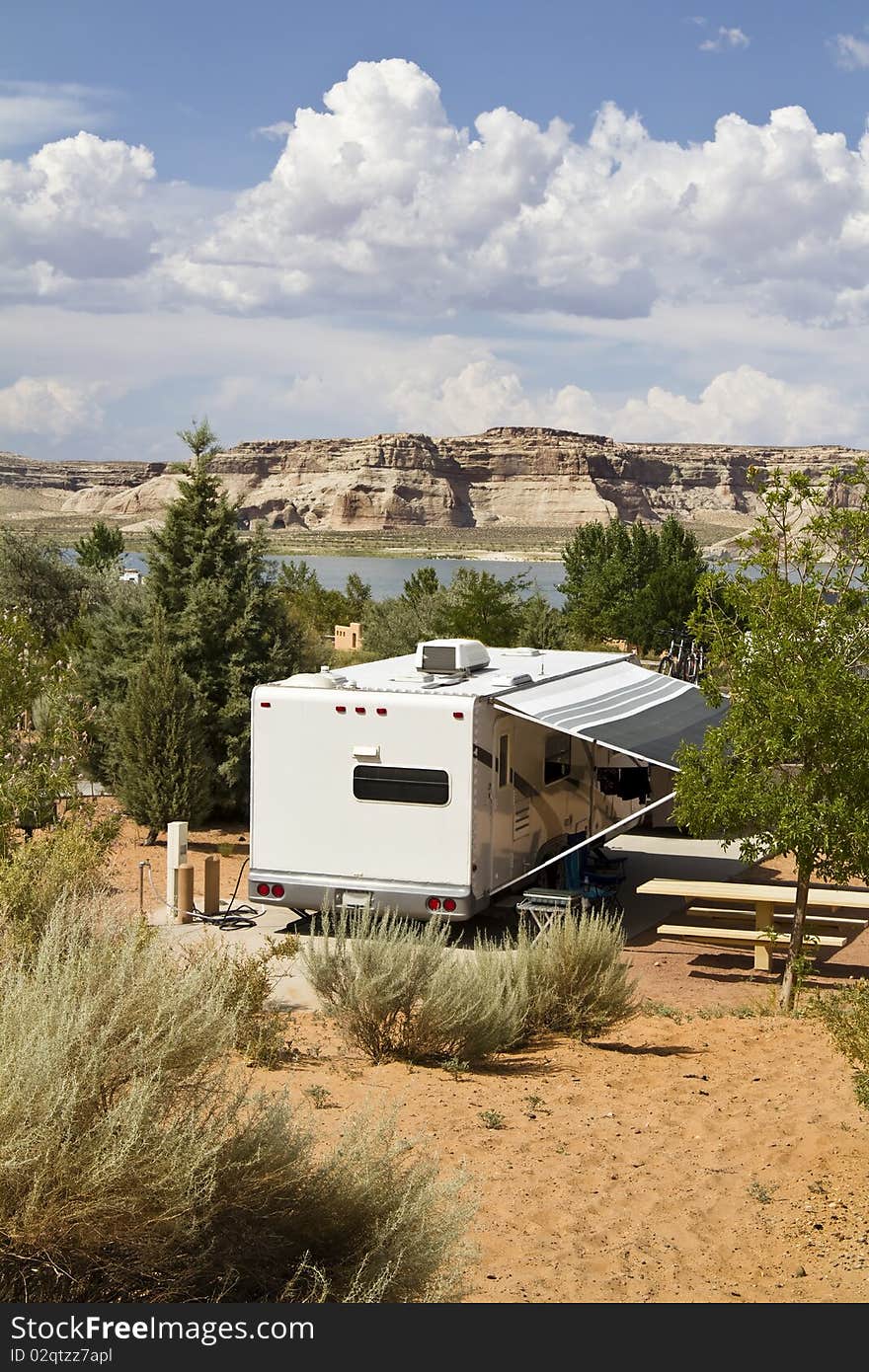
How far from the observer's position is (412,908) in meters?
10.6

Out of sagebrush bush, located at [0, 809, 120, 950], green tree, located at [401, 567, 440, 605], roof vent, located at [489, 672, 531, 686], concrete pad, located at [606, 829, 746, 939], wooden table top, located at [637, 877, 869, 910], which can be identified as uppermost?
green tree, located at [401, 567, 440, 605]

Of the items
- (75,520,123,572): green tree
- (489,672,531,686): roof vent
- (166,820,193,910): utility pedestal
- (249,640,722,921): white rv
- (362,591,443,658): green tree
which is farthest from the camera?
(75,520,123,572): green tree

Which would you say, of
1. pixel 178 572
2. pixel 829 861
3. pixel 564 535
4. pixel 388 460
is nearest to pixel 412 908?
pixel 829 861

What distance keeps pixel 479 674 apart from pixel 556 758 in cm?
105

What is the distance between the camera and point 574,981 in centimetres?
868

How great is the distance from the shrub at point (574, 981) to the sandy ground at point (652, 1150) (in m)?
0.16

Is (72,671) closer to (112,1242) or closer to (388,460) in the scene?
(112,1242)

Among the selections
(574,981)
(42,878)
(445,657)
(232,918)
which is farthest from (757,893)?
(42,878)

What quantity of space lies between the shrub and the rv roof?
8.31ft

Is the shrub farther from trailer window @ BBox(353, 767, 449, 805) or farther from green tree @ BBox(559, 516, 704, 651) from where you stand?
green tree @ BBox(559, 516, 704, 651)

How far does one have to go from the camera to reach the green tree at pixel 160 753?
609 inches

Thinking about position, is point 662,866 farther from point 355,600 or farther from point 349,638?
point 355,600

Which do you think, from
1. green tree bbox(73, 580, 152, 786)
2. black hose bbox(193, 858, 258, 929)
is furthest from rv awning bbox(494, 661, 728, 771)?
green tree bbox(73, 580, 152, 786)

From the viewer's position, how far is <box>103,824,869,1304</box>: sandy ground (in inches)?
202
